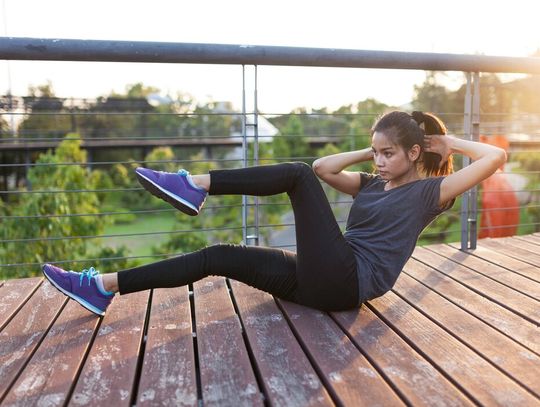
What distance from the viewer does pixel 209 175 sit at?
5.62 feet

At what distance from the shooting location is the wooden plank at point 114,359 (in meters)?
1.27

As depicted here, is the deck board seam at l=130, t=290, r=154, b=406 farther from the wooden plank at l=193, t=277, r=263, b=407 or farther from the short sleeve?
the short sleeve

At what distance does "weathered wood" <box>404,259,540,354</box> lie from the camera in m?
1.64

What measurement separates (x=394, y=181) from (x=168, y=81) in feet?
93.5

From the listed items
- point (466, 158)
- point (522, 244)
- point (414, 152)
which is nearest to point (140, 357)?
point (414, 152)

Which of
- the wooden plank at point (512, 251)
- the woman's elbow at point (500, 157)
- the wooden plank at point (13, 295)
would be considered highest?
the woman's elbow at point (500, 157)

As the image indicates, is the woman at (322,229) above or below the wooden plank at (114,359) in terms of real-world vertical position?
above

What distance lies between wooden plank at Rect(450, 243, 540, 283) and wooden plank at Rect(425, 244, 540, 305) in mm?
38

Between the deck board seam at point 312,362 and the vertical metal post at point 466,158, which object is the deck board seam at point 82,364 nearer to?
the deck board seam at point 312,362

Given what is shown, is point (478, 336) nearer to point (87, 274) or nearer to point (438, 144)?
point (438, 144)

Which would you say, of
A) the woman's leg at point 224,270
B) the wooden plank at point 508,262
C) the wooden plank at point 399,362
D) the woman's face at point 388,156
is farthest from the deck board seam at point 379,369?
the wooden plank at point 508,262

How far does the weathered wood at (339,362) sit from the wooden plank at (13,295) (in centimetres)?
100

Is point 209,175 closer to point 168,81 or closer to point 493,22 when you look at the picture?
point 493,22

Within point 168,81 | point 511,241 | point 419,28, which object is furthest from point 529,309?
point 168,81
